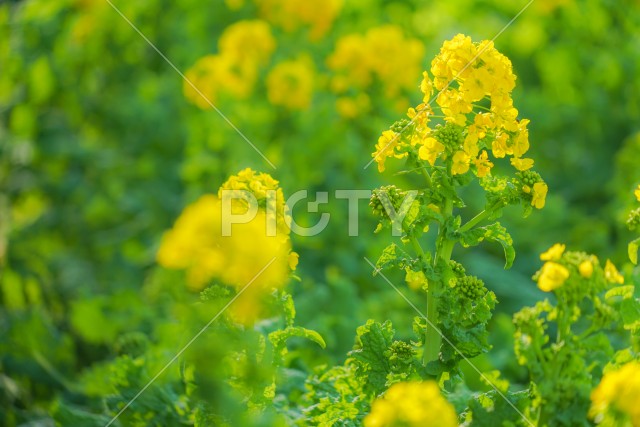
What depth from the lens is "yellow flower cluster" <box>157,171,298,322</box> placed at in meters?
1.98

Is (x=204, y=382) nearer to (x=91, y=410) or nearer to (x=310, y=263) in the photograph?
(x=91, y=410)

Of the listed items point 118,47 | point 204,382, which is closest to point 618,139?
point 118,47

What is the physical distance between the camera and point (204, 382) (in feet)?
6.75

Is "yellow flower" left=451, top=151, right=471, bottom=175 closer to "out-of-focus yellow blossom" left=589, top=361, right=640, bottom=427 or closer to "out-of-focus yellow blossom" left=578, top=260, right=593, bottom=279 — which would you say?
"out-of-focus yellow blossom" left=578, top=260, right=593, bottom=279

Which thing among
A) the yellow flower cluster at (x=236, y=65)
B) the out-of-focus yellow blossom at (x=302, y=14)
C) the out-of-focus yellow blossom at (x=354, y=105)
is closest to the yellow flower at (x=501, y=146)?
the out-of-focus yellow blossom at (x=354, y=105)

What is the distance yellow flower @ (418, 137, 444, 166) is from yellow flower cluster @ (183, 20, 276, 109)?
2.51 m

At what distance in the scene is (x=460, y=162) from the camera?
1.97 m

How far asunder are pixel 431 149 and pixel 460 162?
8 cm

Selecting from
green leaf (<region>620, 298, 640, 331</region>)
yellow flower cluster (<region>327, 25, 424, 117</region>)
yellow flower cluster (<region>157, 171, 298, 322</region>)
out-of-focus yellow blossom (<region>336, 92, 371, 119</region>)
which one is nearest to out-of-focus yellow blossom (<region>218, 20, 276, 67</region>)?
yellow flower cluster (<region>327, 25, 424, 117</region>)

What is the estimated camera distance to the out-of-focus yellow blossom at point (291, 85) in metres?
4.27

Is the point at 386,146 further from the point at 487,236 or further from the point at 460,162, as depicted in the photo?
the point at 487,236

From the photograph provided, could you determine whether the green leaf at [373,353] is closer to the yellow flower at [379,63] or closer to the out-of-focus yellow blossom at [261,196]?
the out-of-focus yellow blossom at [261,196]

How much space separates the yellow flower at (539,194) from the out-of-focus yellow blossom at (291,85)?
8.08 ft

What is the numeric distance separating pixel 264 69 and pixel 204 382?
2.88 meters
